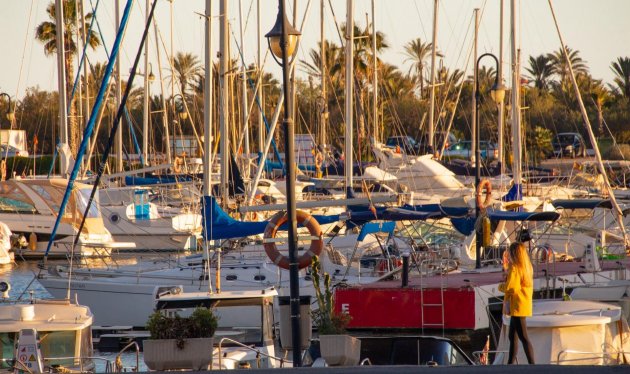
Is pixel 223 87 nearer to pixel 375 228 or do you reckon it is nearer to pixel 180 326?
pixel 375 228

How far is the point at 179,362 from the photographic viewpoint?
14023 millimetres

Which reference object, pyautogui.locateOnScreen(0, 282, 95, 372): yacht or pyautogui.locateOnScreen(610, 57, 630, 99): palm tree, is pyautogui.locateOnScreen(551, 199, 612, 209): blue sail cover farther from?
pyautogui.locateOnScreen(610, 57, 630, 99): palm tree

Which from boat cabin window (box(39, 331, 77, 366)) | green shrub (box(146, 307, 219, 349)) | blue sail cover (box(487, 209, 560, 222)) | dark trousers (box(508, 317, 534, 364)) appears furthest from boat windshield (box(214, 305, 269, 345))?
blue sail cover (box(487, 209, 560, 222))

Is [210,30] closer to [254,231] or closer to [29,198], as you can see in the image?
[254,231]

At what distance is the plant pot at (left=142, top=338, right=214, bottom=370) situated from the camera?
14.0 meters

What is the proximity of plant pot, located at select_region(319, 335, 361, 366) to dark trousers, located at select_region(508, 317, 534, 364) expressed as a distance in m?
1.91

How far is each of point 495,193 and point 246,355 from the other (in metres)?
23.0

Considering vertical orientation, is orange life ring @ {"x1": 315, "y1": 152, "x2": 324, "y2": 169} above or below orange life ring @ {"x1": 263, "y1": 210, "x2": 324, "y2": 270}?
above

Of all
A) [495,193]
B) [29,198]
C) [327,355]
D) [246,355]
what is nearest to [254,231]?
[246,355]

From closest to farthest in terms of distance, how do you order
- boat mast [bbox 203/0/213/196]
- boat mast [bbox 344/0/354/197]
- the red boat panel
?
the red boat panel, boat mast [bbox 203/0/213/196], boat mast [bbox 344/0/354/197]

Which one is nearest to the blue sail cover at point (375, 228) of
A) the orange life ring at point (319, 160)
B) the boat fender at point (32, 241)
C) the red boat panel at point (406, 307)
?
the red boat panel at point (406, 307)

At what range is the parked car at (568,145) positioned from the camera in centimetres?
7966

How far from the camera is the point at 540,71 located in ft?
316

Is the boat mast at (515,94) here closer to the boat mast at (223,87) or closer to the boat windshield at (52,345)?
the boat mast at (223,87)
